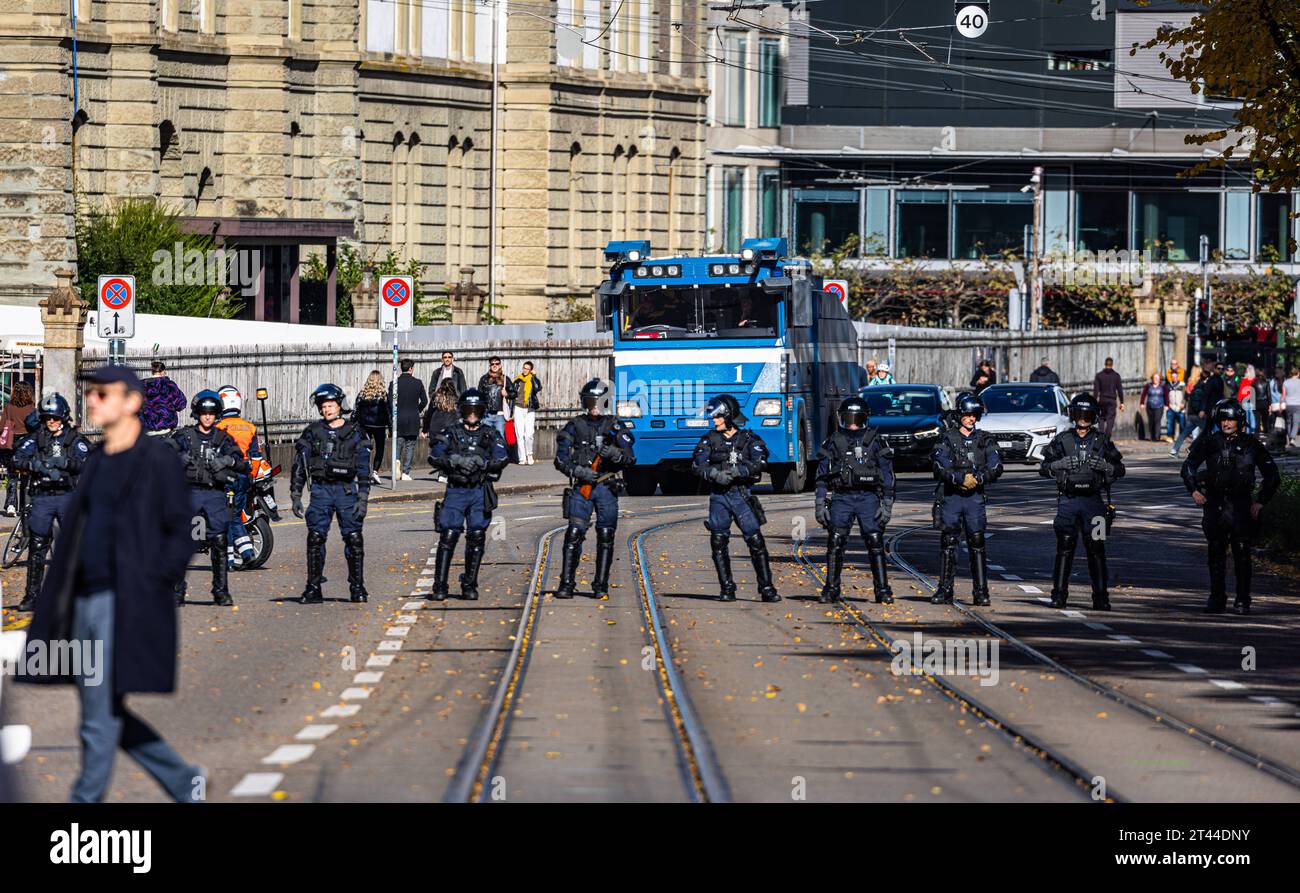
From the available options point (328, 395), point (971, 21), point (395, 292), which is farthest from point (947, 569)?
point (971, 21)

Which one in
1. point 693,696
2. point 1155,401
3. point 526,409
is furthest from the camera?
point 1155,401

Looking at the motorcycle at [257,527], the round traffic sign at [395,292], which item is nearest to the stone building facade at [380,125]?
the round traffic sign at [395,292]

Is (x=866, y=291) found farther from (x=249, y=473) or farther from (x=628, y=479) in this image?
(x=249, y=473)

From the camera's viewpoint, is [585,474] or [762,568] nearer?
[762,568]

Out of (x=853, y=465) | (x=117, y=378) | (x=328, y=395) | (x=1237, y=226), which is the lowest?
(x=853, y=465)

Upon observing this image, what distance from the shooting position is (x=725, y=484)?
65.5 ft

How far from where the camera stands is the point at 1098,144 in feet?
271

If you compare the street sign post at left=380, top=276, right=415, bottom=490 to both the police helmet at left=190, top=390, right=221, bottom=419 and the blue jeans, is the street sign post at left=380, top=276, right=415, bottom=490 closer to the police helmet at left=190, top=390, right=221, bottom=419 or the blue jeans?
the police helmet at left=190, top=390, right=221, bottom=419

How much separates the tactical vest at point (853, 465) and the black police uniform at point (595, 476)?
167 cm

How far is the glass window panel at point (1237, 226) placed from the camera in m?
82.2

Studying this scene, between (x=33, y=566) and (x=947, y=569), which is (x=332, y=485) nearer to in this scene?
(x=33, y=566)

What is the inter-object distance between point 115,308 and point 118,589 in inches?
849

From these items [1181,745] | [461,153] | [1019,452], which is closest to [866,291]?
[461,153]
